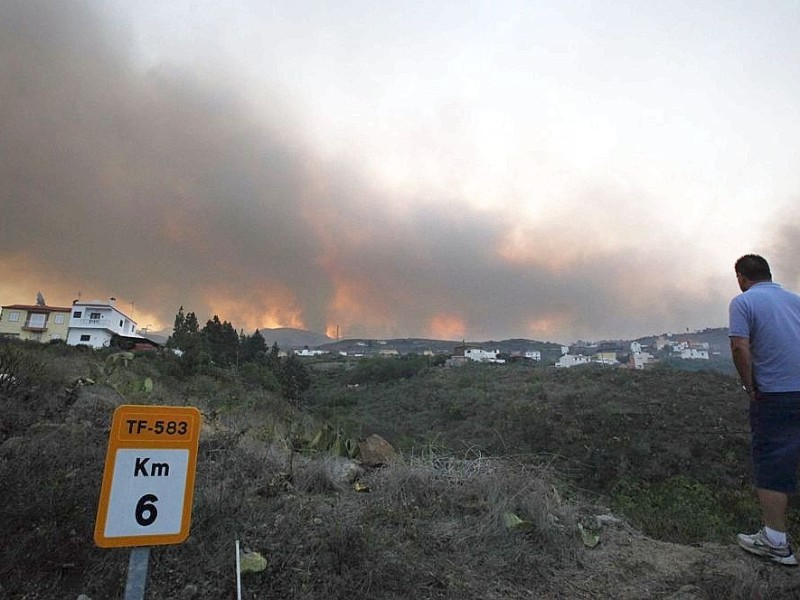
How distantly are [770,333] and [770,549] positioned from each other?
5.08ft

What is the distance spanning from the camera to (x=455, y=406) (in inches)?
1260

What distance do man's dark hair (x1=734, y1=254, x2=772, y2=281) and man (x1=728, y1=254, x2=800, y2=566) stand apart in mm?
211

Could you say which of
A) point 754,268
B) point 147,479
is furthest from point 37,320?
point 754,268

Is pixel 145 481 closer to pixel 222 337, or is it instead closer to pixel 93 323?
pixel 222 337

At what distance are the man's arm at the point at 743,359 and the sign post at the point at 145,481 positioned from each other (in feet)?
11.9

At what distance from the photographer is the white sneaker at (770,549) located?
3355mm

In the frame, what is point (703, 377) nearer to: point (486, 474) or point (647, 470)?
point (647, 470)

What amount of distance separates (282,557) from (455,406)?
97.7 feet

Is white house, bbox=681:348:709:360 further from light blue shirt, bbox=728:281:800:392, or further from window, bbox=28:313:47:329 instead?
light blue shirt, bbox=728:281:800:392

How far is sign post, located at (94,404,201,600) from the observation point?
1.87 m

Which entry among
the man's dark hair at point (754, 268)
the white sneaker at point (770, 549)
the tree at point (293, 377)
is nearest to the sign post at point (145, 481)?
the white sneaker at point (770, 549)

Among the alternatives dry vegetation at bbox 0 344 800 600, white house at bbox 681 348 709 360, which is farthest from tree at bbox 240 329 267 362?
white house at bbox 681 348 709 360

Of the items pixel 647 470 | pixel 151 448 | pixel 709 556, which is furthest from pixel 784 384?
pixel 647 470

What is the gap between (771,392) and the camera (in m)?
3.44
